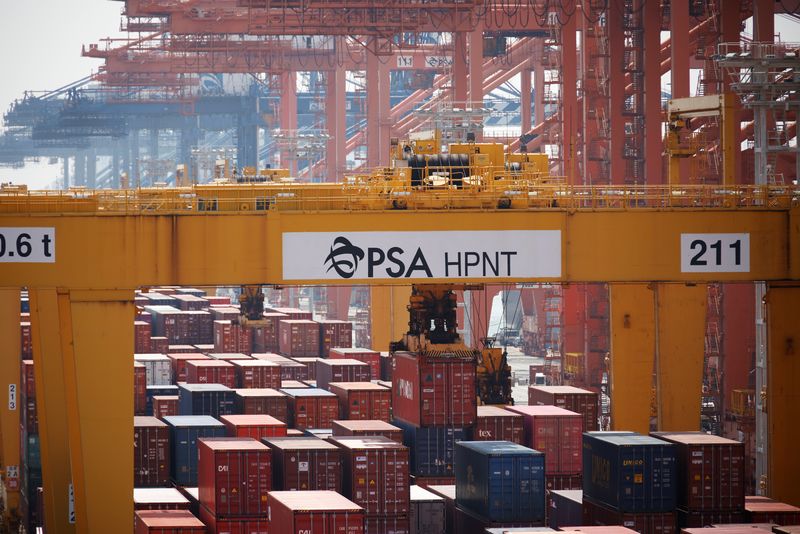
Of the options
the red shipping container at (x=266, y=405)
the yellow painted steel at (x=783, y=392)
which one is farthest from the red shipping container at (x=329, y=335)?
the yellow painted steel at (x=783, y=392)

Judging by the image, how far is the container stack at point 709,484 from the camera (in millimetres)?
30234

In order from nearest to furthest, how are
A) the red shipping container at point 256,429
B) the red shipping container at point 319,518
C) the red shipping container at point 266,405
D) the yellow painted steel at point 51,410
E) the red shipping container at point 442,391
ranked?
the red shipping container at point 319,518 < the yellow painted steel at point 51,410 < the red shipping container at point 442,391 < the red shipping container at point 256,429 < the red shipping container at point 266,405

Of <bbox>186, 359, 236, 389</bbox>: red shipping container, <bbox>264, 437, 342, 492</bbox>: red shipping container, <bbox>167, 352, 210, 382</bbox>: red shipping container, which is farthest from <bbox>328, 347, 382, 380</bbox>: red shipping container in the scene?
<bbox>264, 437, 342, 492</bbox>: red shipping container

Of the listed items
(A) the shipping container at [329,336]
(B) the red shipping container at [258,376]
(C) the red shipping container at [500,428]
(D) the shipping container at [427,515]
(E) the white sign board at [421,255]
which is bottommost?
(D) the shipping container at [427,515]

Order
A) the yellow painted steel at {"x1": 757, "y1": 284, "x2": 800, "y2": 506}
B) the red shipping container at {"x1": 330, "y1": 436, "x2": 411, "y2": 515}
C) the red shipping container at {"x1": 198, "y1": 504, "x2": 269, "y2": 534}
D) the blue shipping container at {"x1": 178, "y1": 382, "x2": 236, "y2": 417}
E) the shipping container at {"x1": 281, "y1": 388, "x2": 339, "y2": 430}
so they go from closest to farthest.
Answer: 1. the red shipping container at {"x1": 198, "y1": 504, "x2": 269, "y2": 534}
2. the yellow painted steel at {"x1": 757, "y1": 284, "x2": 800, "y2": 506}
3. the red shipping container at {"x1": 330, "y1": 436, "x2": 411, "y2": 515}
4. the shipping container at {"x1": 281, "y1": 388, "x2": 339, "y2": 430}
5. the blue shipping container at {"x1": 178, "y1": 382, "x2": 236, "y2": 417}

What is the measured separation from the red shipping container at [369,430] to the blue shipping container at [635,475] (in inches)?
268

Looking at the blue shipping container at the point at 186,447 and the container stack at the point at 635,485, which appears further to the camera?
the blue shipping container at the point at 186,447

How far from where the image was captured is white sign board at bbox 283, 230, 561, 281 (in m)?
28.9

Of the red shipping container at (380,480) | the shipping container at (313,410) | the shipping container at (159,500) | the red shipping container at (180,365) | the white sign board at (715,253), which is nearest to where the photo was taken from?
the white sign board at (715,253)

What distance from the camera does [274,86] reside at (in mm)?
117000

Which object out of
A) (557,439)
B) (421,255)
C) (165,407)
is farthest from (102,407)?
(165,407)

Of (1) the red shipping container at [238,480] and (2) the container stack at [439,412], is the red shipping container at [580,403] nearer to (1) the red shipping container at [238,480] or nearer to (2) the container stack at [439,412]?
(2) the container stack at [439,412]

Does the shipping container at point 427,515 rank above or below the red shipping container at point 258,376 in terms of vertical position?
below

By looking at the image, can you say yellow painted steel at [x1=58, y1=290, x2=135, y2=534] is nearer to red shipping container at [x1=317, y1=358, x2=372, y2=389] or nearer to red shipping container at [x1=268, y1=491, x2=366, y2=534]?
red shipping container at [x1=268, y1=491, x2=366, y2=534]
